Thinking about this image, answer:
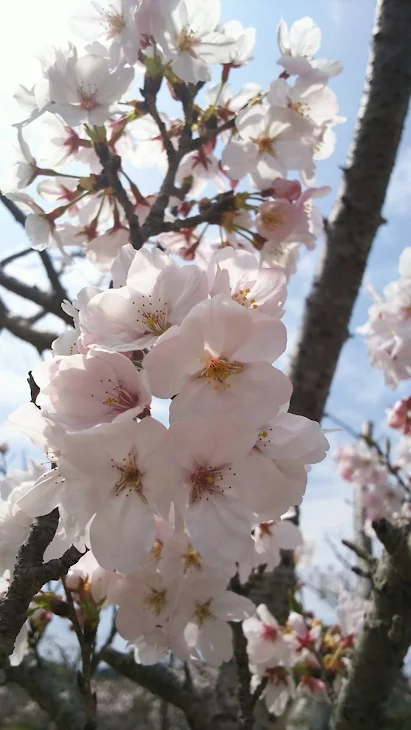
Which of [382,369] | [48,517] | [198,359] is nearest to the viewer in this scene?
[198,359]

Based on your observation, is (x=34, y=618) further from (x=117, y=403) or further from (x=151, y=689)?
(x=117, y=403)

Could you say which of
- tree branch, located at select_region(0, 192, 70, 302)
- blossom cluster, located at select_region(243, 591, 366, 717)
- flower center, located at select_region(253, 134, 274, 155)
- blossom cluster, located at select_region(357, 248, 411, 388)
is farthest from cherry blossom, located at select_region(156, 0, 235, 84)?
blossom cluster, located at select_region(243, 591, 366, 717)

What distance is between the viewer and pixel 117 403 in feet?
2.33

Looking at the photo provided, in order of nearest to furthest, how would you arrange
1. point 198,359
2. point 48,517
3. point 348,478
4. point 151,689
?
point 198,359 → point 48,517 → point 151,689 → point 348,478

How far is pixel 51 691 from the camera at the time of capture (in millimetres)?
1774

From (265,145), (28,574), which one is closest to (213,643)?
(28,574)

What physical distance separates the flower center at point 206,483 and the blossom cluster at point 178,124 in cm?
73

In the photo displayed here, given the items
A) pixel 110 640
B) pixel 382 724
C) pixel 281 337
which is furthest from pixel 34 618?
pixel 281 337

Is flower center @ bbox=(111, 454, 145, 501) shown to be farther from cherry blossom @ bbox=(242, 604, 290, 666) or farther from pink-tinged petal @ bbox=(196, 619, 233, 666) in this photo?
cherry blossom @ bbox=(242, 604, 290, 666)

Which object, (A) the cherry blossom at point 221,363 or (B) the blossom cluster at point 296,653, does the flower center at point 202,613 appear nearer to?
(B) the blossom cluster at point 296,653

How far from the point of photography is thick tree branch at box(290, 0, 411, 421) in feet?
7.31

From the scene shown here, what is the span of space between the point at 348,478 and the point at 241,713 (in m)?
3.54

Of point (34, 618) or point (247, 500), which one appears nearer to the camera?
point (247, 500)

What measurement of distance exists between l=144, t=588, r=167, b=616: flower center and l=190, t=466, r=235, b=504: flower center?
536mm
